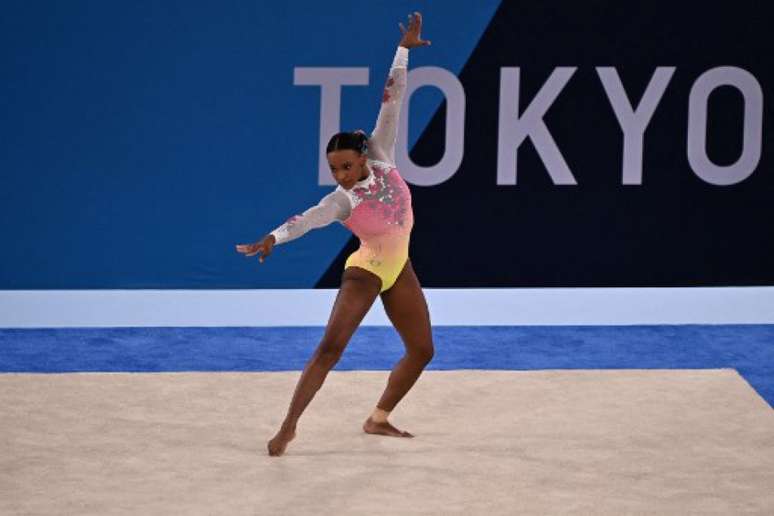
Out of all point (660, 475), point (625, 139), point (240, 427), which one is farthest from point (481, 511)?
point (625, 139)

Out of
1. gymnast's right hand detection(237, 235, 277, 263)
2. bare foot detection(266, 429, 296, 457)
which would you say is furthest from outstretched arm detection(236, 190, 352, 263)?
bare foot detection(266, 429, 296, 457)

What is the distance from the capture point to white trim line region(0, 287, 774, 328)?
10227 millimetres

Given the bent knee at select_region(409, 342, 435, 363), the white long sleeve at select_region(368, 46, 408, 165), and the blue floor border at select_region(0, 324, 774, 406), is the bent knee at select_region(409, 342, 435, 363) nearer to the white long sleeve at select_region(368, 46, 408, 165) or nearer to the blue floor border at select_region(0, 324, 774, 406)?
the white long sleeve at select_region(368, 46, 408, 165)

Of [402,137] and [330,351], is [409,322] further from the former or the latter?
[402,137]

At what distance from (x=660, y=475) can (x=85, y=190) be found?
13.7ft

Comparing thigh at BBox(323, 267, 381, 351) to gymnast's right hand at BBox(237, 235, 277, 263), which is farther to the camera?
thigh at BBox(323, 267, 381, 351)

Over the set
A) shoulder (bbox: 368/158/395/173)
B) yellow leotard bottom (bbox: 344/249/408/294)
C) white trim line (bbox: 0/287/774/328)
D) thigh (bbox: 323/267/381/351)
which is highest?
shoulder (bbox: 368/158/395/173)

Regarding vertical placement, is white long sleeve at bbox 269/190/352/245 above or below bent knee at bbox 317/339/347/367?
above

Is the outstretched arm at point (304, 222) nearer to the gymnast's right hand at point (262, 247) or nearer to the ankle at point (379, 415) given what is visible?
the gymnast's right hand at point (262, 247)

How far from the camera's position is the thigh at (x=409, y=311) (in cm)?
784

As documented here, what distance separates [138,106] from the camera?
1030 centimetres

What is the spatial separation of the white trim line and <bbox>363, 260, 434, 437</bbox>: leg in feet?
7.48

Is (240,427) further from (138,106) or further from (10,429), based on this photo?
(138,106)

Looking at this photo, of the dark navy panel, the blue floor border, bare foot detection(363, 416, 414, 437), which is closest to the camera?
bare foot detection(363, 416, 414, 437)
